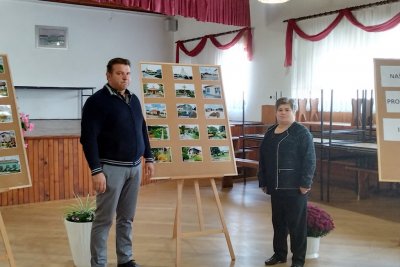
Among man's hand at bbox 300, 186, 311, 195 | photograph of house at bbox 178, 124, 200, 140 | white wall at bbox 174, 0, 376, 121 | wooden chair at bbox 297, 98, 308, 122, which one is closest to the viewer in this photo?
man's hand at bbox 300, 186, 311, 195

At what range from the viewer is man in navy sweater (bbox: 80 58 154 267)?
257 centimetres

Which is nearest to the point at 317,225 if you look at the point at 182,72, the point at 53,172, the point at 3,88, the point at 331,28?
the point at 182,72

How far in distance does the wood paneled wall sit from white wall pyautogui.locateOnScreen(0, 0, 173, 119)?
5781mm

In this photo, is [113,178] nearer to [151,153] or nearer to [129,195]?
[129,195]

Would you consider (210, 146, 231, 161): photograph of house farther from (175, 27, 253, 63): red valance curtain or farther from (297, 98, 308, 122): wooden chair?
(175, 27, 253, 63): red valance curtain

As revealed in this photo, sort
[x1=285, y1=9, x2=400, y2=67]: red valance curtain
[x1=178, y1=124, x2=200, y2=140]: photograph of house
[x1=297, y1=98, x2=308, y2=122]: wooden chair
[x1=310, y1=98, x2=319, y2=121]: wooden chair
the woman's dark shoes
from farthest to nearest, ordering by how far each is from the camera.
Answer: [x1=297, y1=98, x2=308, y2=122]: wooden chair < [x1=310, y1=98, x2=319, y2=121]: wooden chair < [x1=285, y1=9, x2=400, y2=67]: red valance curtain < [x1=178, y1=124, x2=200, y2=140]: photograph of house < the woman's dark shoes

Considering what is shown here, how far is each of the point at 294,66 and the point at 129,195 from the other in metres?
5.51

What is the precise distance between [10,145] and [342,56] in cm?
543

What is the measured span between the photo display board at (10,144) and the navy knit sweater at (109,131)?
0.47 metres

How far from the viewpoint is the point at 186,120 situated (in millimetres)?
3191

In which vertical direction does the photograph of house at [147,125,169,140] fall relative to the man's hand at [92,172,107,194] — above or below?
above

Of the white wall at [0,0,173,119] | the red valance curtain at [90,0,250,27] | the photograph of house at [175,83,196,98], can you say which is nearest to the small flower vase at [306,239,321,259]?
the photograph of house at [175,83,196,98]

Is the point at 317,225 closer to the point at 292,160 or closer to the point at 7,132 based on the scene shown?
the point at 292,160

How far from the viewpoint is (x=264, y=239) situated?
3668 millimetres
